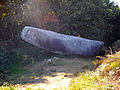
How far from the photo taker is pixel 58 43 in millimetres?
9781

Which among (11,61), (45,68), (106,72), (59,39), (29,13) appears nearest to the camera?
(106,72)

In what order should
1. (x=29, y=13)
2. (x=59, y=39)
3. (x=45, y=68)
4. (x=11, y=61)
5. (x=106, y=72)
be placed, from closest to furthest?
(x=106, y=72) < (x=45, y=68) < (x=11, y=61) < (x=59, y=39) < (x=29, y=13)

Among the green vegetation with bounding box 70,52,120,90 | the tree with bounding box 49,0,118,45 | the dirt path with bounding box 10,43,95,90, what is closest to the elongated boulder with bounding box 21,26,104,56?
the dirt path with bounding box 10,43,95,90

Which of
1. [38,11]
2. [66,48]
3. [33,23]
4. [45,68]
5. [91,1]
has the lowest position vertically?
[45,68]

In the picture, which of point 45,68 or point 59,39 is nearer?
point 45,68

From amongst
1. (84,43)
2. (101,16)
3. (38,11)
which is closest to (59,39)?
(84,43)

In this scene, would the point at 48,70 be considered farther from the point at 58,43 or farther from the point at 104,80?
the point at 104,80

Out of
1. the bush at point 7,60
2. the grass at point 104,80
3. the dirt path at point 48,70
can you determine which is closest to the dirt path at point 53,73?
the dirt path at point 48,70

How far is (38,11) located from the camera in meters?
11.7

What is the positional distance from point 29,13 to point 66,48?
12.2ft

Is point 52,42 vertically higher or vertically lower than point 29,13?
lower

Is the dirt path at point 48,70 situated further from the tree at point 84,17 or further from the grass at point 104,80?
the tree at point 84,17

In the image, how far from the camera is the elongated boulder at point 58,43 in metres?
9.80

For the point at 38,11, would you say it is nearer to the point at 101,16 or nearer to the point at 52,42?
the point at 52,42
